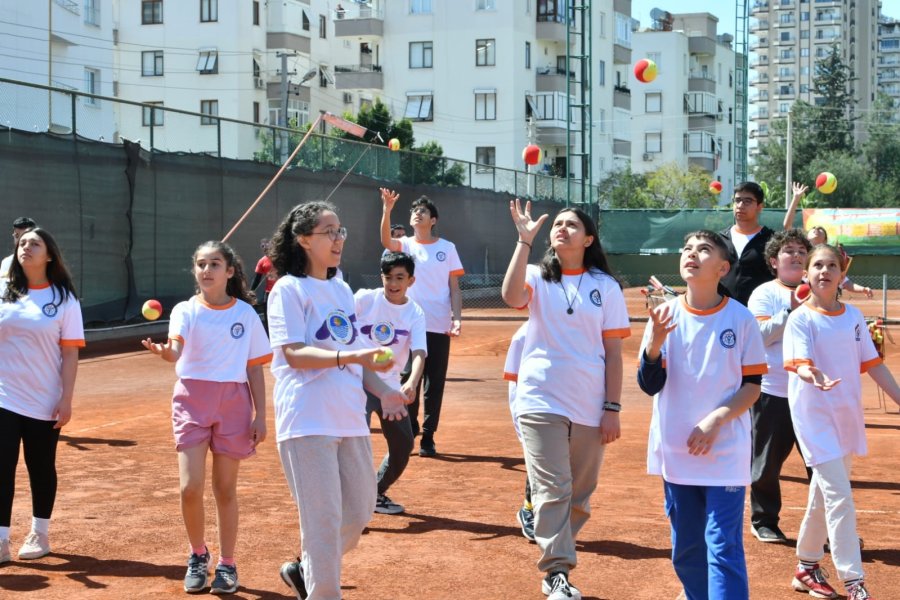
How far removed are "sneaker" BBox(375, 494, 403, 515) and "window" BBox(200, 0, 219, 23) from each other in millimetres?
52948

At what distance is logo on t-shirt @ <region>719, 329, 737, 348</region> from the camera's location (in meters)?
5.04

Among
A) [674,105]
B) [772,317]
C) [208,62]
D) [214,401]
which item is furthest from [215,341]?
[674,105]

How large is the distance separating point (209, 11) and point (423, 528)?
53746 mm

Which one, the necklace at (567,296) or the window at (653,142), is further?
the window at (653,142)

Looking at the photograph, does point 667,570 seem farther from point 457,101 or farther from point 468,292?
point 457,101

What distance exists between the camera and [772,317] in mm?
6984

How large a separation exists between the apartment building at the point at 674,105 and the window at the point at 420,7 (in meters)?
22.8

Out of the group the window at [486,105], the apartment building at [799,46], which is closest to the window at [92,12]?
the window at [486,105]

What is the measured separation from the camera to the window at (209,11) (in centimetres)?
5781

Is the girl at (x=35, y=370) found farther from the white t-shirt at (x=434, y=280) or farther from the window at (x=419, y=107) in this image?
the window at (x=419, y=107)

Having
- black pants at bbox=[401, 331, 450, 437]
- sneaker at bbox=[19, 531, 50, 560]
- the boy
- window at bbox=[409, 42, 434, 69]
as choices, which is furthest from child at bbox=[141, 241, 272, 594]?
window at bbox=[409, 42, 434, 69]

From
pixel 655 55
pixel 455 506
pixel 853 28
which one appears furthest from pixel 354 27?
pixel 853 28

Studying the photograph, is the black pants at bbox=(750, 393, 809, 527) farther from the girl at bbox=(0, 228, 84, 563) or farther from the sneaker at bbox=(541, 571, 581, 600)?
the girl at bbox=(0, 228, 84, 563)

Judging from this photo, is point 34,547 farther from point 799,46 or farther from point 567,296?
point 799,46
